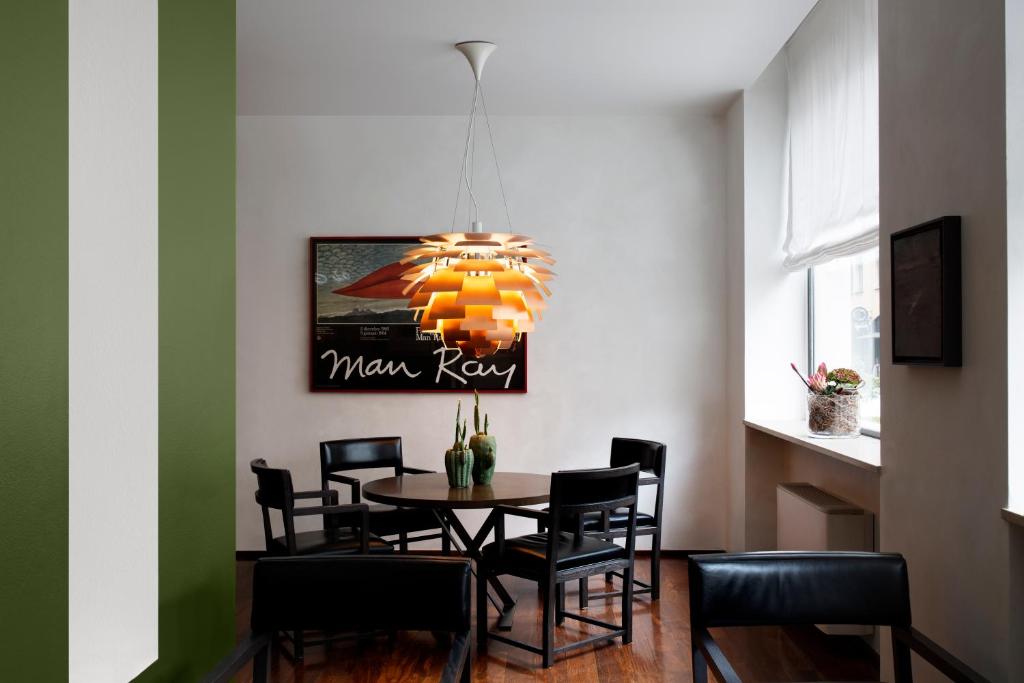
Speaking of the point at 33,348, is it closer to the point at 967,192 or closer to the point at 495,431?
the point at 967,192

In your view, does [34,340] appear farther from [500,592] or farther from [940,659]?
[500,592]

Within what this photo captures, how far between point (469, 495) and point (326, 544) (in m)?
0.75

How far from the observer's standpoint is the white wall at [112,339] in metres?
1.76

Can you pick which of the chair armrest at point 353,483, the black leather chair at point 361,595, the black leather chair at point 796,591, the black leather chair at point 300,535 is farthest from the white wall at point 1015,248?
the chair armrest at point 353,483

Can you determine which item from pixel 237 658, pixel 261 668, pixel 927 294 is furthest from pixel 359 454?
pixel 927 294

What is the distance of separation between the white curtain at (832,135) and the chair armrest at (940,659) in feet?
7.32

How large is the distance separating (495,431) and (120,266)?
12.9 feet

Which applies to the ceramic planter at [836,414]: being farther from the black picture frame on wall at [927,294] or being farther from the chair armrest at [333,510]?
the chair armrest at [333,510]

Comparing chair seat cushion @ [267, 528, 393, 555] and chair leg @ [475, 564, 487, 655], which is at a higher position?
chair seat cushion @ [267, 528, 393, 555]

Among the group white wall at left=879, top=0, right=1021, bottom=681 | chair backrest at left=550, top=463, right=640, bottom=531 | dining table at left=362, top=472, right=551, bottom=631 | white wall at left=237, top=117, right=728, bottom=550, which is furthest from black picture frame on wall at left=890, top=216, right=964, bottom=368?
white wall at left=237, top=117, right=728, bottom=550

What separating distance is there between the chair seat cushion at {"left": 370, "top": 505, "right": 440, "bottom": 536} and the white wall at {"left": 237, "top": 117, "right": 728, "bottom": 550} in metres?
1.02

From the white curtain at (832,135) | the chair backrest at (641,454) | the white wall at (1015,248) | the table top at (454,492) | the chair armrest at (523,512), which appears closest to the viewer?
the white wall at (1015,248)

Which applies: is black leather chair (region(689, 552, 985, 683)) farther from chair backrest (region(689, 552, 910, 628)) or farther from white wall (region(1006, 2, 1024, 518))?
white wall (region(1006, 2, 1024, 518))

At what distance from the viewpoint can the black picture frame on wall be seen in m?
2.36
